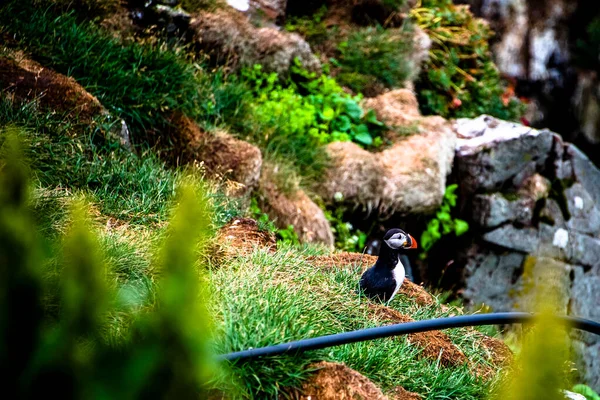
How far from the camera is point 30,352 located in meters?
0.90

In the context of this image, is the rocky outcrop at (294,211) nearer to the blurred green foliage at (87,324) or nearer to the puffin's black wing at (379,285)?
the puffin's black wing at (379,285)

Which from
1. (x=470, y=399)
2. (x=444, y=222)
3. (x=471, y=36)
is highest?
→ (x=471, y=36)

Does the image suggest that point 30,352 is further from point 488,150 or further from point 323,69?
point 323,69

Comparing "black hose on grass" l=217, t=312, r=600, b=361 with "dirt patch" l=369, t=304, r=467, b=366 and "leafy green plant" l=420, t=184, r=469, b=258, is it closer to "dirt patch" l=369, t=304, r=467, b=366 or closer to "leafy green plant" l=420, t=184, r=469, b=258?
"dirt patch" l=369, t=304, r=467, b=366

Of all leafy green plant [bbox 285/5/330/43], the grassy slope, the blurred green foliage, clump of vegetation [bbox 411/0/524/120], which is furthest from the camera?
clump of vegetation [bbox 411/0/524/120]

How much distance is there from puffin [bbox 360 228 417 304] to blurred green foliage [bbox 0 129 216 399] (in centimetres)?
287

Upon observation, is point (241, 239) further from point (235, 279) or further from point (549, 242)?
point (549, 242)

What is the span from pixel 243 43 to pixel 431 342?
485 centimetres

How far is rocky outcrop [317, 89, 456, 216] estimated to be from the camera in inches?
283

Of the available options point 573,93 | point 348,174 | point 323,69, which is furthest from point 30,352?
point 573,93

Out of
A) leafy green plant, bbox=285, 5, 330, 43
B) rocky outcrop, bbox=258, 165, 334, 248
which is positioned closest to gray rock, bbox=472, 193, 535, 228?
rocky outcrop, bbox=258, 165, 334, 248

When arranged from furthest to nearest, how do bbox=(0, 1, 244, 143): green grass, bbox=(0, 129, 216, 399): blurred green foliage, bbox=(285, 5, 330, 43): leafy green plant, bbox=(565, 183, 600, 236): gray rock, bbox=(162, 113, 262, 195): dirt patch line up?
bbox=(285, 5, 330, 43): leafy green plant
bbox=(565, 183, 600, 236): gray rock
bbox=(162, 113, 262, 195): dirt patch
bbox=(0, 1, 244, 143): green grass
bbox=(0, 129, 216, 399): blurred green foliage

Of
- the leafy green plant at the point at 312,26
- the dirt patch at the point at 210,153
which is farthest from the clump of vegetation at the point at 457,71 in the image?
the dirt patch at the point at 210,153

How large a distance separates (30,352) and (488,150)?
734 cm
